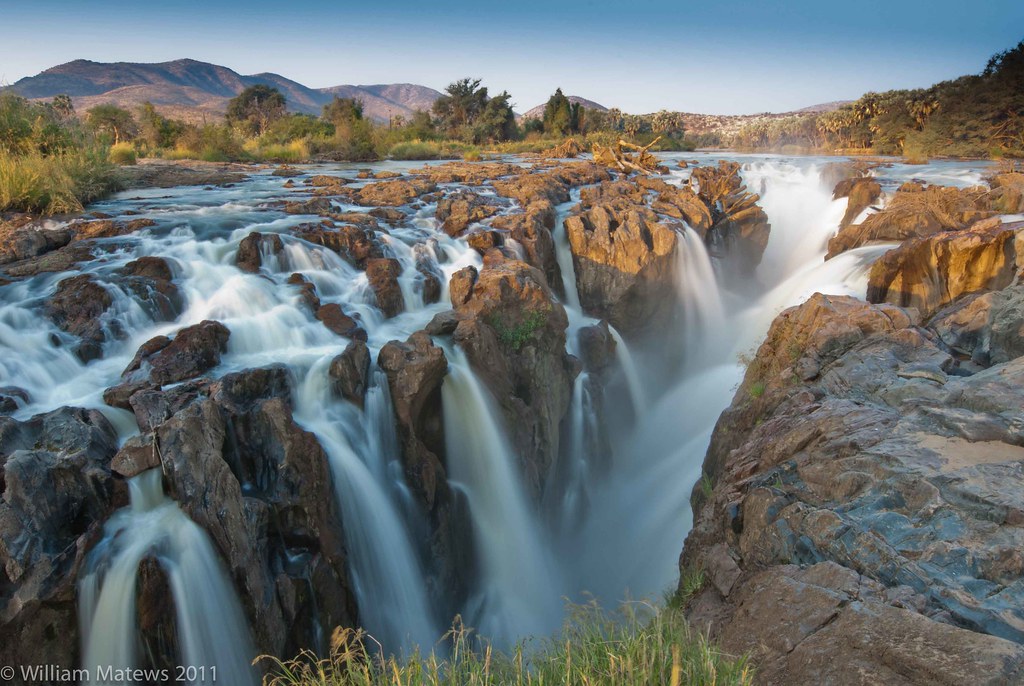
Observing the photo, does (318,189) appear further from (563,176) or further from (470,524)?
(470,524)

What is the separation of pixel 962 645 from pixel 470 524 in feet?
23.0

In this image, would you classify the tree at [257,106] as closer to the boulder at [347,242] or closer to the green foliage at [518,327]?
the boulder at [347,242]

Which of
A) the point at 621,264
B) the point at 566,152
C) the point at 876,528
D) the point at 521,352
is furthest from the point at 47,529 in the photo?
the point at 566,152

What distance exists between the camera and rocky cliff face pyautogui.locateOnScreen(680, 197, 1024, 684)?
3.02 metres

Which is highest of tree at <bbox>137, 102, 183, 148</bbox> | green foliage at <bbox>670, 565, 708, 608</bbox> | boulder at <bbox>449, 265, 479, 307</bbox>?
tree at <bbox>137, 102, 183, 148</bbox>

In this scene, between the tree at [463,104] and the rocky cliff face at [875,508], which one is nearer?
the rocky cliff face at [875,508]

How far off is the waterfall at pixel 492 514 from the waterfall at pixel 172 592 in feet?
13.3

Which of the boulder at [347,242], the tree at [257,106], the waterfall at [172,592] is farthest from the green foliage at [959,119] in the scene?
the tree at [257,106]

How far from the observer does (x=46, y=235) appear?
36.2ft

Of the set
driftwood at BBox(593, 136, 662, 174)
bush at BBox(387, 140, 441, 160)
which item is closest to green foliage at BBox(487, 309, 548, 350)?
driftwood at BBox(593, 136, 662, 174)

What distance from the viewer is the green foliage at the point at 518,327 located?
10383 mm

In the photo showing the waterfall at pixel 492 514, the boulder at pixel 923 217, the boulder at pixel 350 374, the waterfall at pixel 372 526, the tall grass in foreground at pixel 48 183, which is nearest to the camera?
the waterfall at pixel 372 526

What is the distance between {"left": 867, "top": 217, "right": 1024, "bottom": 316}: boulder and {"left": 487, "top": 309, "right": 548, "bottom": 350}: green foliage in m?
7.09

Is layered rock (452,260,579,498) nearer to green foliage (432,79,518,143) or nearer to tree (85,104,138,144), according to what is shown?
tree (85,104,138,144)
